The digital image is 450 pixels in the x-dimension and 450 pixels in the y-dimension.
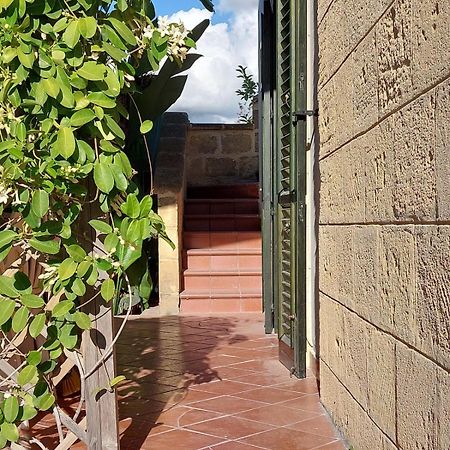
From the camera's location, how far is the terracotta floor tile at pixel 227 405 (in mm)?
3121

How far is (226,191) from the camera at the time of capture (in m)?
8.34

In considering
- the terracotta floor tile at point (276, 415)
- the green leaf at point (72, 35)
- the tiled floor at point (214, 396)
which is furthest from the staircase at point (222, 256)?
the green leaf at point (72, 35)

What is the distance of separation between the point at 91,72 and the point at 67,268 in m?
0.56

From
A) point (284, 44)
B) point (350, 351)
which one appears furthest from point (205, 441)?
point (284, 44)

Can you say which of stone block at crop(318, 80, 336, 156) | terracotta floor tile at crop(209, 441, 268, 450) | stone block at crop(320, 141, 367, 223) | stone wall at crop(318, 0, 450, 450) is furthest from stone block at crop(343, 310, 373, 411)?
stone block at crop(318, 80, 336, 156)

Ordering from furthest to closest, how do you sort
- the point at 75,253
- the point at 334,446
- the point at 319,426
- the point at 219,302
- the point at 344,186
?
the point at 219,302 < the point at 319,426 < the point at 334,446 < the point at 344,186 < the point at 75,253

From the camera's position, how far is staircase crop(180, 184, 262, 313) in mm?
6141

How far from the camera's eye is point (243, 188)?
27.1 ft

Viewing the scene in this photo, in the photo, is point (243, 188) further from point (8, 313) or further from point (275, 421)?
point (8, 313)

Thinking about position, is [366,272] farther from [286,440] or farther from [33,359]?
[33,359]

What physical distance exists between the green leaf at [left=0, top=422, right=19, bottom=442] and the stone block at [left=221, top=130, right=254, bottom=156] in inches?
274

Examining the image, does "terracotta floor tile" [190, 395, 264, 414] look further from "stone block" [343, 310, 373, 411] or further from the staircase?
the staircase

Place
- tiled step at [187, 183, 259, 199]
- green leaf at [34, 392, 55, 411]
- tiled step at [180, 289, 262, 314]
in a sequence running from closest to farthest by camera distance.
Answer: green leaf at [34, 392, 55, 411], tiled step at [180, 289, 262, 314], tiled step at [187, 183, 259, 199]

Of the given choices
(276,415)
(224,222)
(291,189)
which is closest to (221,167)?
(224,222)
